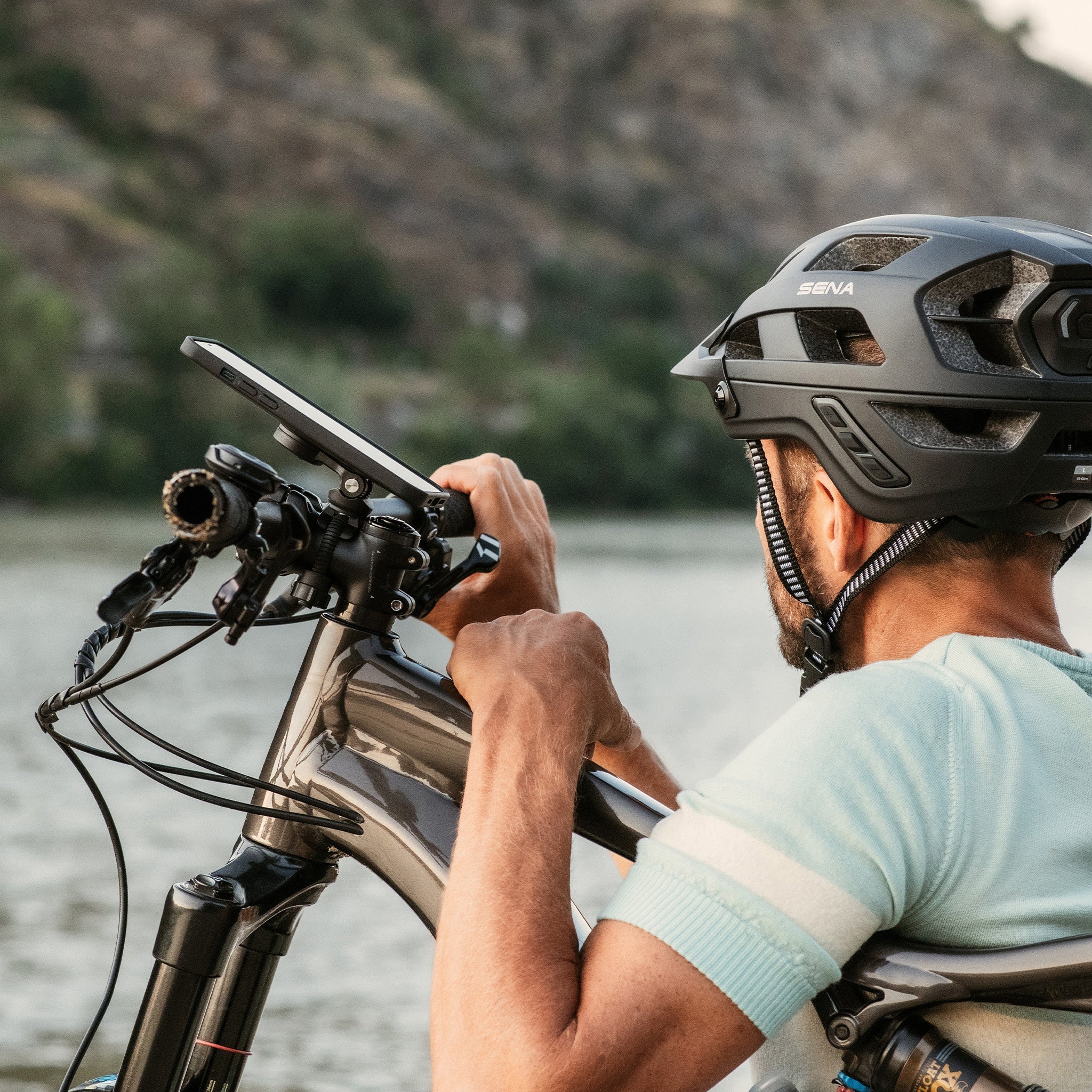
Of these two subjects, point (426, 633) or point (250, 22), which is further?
point (250, 22)

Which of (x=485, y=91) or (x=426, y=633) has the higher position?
(x=485, y=91)

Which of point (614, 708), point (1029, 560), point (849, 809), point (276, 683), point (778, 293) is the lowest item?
point (849, 809)

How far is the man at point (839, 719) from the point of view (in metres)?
1.39

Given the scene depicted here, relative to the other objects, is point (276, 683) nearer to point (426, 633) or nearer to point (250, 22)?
point (426, 633)

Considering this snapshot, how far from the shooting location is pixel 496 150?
122 metres

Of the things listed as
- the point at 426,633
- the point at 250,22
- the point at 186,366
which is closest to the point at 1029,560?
the point at 426,633

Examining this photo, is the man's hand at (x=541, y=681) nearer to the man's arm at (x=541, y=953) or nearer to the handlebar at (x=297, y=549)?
the man's arm at (x=541, y=953)

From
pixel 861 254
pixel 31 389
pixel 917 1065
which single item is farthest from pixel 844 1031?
pixel 31 389

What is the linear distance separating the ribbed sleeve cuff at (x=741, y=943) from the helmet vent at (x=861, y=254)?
0.84 m

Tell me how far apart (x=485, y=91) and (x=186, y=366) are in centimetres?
7072

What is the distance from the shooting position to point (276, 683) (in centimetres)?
1530

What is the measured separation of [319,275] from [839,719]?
336 ft

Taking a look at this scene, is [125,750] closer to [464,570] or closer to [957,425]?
[464,570]

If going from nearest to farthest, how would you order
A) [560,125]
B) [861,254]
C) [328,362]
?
1. [861,254]
2. [328,362]
3. [560,125]
